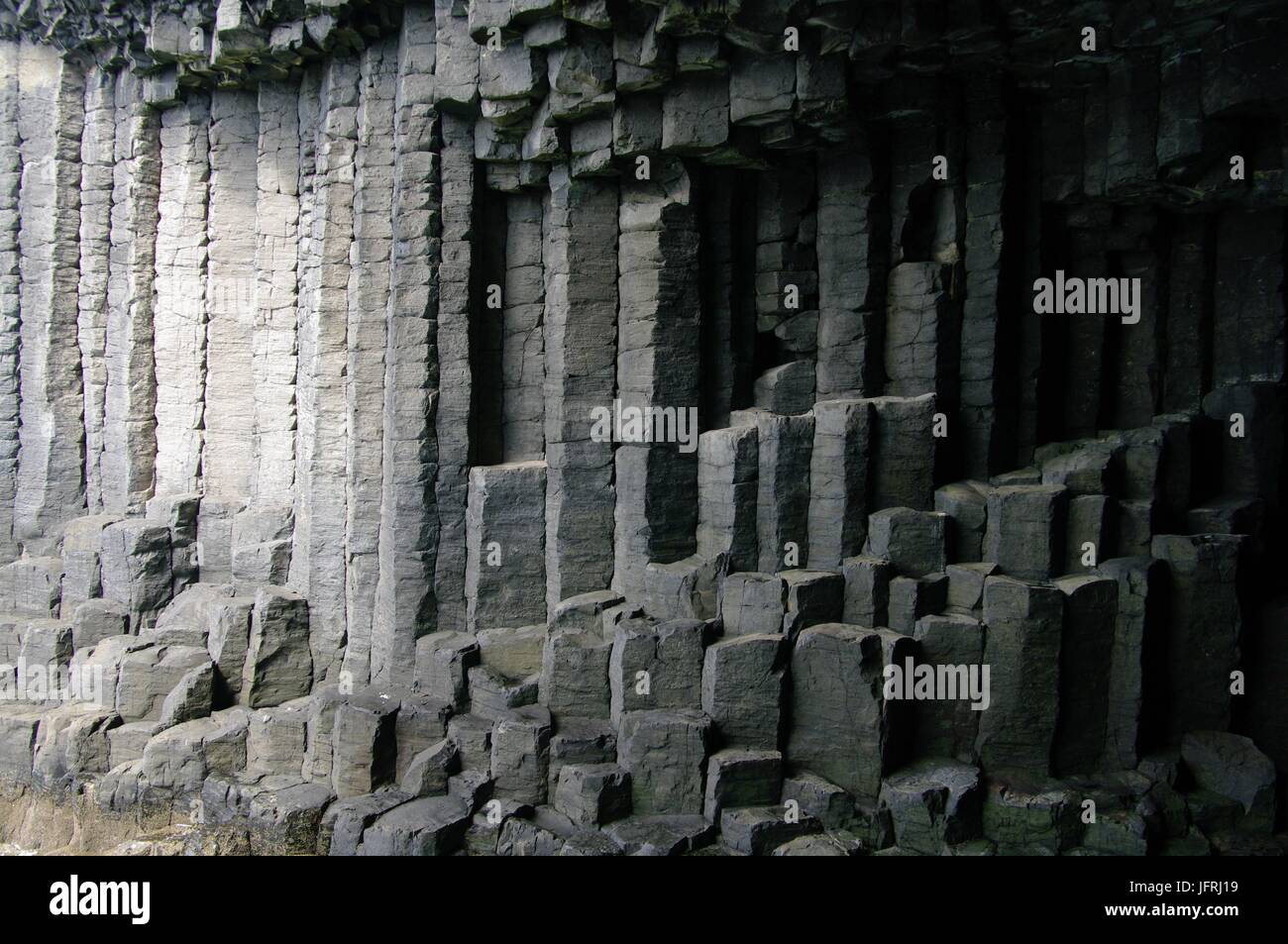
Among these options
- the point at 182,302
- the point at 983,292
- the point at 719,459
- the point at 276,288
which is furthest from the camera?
the point at 182,302

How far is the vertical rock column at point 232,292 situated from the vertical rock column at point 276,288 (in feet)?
0.93

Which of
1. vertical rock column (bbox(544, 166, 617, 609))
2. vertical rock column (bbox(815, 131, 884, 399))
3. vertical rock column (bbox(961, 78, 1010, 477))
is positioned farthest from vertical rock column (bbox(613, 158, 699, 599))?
vertical rock column (bbox(961, 78, 1010, 477))

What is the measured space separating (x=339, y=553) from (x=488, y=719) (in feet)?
9.63

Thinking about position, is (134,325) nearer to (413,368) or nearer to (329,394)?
(329,394)

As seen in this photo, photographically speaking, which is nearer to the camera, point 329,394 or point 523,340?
point 523,340

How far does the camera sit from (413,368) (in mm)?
10328

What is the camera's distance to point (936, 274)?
9664 millimetres

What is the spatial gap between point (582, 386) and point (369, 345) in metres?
2.50

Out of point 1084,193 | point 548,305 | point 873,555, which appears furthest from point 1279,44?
point 548,305

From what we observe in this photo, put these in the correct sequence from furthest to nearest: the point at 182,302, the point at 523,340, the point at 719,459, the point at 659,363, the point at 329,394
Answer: the point at 182,302 → the point at 329,394 → the point at 523,340 → the point at 659,363 → the point at 719,459

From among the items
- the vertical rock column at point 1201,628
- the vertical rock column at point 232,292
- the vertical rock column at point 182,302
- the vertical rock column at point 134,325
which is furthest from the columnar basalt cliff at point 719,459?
the vertical rock column at point 134,325

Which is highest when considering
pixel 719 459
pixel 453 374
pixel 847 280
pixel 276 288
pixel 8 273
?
pixel 8 273

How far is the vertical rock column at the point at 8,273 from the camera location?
44.9 feet

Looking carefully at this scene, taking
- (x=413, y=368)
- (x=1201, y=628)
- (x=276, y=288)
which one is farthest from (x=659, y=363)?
(x=276, y=288)
